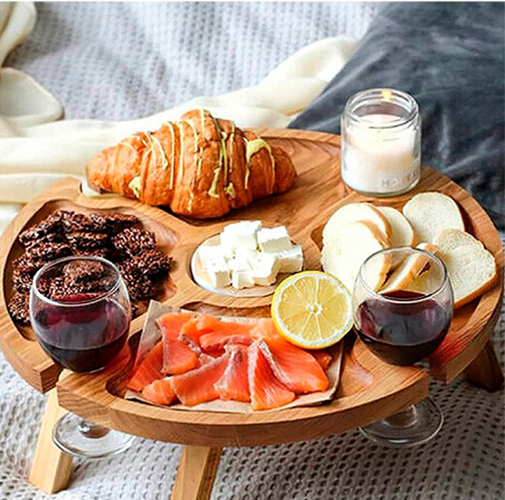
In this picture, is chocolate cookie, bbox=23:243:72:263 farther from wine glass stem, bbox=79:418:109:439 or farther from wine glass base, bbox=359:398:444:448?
wine glass base, bbox=359:398:444:448

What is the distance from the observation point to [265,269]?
1831 mm

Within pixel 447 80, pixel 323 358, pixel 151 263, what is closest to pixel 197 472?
pixel 323 358

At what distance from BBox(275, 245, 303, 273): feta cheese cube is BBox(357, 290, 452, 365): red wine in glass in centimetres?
26

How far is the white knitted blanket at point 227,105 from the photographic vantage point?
1904mm

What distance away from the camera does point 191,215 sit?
204 cm

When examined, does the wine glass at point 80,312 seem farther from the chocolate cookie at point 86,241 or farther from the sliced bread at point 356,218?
the sliced bread at point 356,218

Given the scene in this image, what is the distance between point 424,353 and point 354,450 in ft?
1.37

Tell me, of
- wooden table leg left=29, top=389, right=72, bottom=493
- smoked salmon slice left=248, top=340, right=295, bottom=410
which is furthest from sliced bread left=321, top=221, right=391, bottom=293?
wooden table leg left=29, top=389, right=72, bottom=493

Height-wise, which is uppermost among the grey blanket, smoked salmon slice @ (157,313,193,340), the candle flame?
the candle flame

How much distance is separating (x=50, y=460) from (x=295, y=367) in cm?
57

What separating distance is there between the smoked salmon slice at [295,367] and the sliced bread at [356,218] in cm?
28

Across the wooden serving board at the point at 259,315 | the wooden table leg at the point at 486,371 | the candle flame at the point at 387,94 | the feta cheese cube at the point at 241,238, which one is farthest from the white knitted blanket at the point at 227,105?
the candle flame at the point at 387,94

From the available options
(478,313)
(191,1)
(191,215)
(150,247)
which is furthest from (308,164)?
(191,1)

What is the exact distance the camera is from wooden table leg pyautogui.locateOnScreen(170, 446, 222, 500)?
1.71 m
